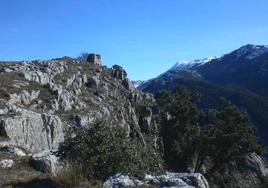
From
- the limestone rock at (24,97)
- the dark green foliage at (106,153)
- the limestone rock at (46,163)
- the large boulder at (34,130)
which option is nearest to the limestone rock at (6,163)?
the limestone rock at (46,163)

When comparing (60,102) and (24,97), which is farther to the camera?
(60,102)

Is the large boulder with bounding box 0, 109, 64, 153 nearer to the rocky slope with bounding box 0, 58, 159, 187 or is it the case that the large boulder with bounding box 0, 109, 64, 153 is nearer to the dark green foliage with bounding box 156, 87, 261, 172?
the rocky slope with bounding box 0, 58, 159, 187

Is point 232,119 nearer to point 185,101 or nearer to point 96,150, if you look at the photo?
point 185,101

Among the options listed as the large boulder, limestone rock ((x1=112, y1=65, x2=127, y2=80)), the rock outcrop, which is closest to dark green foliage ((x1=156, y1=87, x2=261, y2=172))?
limestone rock ((x1=112, y1=65, x2=127, y2=80))

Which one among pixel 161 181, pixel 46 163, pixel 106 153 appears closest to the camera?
pixel 161 181

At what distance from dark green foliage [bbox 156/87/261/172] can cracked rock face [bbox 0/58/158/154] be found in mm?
3657

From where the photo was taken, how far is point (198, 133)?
84.0 m

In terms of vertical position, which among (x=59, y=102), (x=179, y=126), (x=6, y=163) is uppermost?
(x=59, y=102)

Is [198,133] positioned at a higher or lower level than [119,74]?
lower

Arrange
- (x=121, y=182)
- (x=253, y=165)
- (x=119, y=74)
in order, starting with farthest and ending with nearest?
(x=119, y=74)
(x=253, y=165)
(x=121, y=182)

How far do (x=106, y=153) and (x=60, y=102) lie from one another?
54.7m

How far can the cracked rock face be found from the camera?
50438mm

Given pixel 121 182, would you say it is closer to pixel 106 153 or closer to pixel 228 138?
pixel 106 153

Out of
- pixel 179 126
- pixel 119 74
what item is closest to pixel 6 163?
pixel 179 126
